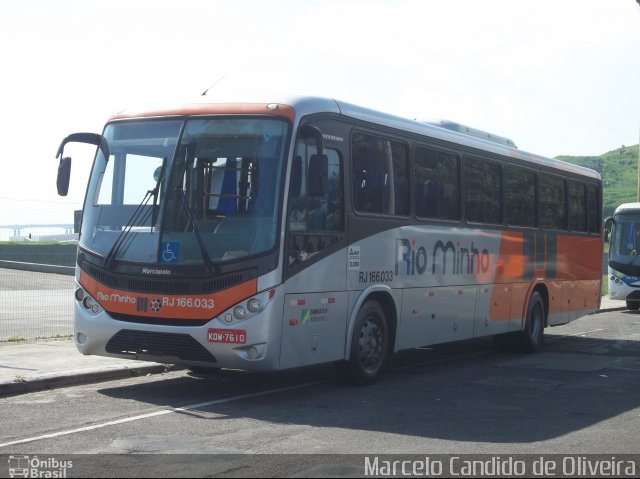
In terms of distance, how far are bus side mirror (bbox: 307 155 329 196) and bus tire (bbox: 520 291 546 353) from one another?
25.6ft

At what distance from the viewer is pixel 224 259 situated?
35.0 feet

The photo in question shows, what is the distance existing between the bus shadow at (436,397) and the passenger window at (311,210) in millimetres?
1679

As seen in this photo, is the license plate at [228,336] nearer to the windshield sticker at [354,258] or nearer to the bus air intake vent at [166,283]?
the bus air intake vent at [166,283]

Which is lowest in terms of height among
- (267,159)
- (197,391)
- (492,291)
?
(197,391)

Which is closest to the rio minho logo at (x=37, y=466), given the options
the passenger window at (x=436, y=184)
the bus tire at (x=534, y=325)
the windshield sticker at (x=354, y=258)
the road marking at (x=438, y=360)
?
the windshield sticker at (x=354, y=258)

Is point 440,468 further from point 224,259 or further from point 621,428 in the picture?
point 224,259

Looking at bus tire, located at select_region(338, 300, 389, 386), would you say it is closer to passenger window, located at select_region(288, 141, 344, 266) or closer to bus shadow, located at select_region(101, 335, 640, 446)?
bus shadow, located at select_region(101, 335, 640, 446)

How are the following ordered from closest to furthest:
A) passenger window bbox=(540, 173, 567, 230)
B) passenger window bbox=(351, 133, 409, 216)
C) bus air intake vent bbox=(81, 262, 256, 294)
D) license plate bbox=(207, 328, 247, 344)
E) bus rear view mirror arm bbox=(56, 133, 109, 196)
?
license plate bbox=(207, 328, 247, 344) < bus air intake vent bbox=(81, 262, 256, 294) < bus rear view mirror arm bbox=(56, 133, 109, 196) < passenger window bbox=(351, 133, 409, 216) < passenger window bbox=(540, 173, 567, 230)

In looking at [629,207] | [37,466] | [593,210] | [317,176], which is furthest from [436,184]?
[629,207]

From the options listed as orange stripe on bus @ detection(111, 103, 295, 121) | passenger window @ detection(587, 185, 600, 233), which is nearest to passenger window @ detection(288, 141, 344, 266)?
orange stripe on bus @ detection(111, 103, 295, 121)

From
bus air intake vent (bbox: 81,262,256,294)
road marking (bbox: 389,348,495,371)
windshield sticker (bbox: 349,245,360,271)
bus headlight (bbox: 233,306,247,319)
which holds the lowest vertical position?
road marking (bbox: 389,348,495,371)

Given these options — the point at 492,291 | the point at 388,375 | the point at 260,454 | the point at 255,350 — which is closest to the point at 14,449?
the point at 260,454

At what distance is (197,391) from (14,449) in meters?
3.76

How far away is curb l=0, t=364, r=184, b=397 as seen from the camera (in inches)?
443
